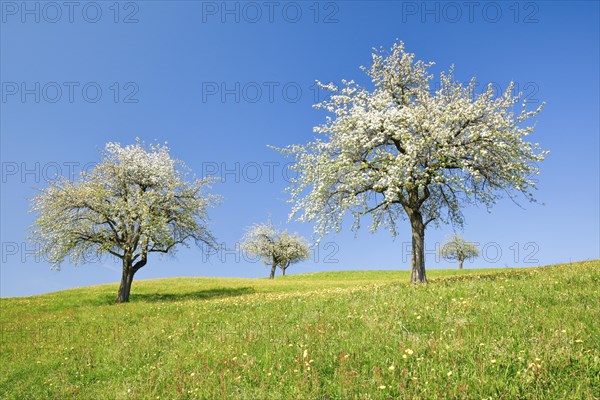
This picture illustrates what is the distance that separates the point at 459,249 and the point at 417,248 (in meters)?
67.3

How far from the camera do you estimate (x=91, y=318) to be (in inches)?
940

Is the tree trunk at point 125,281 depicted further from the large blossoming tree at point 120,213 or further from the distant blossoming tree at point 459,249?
the distant blossoming tree at point 459,249

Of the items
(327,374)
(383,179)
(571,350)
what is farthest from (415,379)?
(383,179)

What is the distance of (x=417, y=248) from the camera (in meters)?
25.7

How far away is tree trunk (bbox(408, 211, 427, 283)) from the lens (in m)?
25.2

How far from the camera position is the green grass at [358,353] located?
24.6 ft

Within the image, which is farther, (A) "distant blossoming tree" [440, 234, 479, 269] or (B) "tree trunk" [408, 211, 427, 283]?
(A) "distant blossoming tree" [440, 234, 479, 269]

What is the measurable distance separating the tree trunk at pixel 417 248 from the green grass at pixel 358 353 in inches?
368

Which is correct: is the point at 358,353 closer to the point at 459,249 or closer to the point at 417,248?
the point at 417,248

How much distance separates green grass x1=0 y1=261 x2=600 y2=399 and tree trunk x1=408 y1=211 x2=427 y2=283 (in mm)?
9358

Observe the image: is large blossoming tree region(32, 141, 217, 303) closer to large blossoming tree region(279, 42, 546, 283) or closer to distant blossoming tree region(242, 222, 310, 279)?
large blossoming tree region(279, 42, 546, 283)

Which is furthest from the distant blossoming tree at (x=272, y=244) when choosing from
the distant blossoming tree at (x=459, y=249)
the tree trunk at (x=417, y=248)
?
the tree trunk at (x=417, y=248)

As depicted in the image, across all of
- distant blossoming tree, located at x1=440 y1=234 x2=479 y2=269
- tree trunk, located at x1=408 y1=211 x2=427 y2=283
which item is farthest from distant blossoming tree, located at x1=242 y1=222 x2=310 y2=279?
tree trunk, located at x1=408 y1=211 x2=427 y2=283

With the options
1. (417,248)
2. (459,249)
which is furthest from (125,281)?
(459,249)
